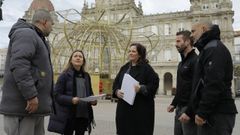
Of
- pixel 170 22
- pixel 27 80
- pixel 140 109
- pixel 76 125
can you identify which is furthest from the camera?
pixel 170 22

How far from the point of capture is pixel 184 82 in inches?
218

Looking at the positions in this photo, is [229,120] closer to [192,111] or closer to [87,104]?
[192,111]

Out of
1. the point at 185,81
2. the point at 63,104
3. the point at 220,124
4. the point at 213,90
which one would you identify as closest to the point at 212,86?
the point at 213,90

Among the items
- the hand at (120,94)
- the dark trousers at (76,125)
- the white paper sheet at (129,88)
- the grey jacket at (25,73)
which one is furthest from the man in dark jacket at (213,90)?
the dark trousers at (76,125)

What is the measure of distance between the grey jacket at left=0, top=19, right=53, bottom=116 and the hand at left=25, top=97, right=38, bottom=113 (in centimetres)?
6

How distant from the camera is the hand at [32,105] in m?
4.19

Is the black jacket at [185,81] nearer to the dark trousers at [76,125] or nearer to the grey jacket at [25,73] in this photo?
the dark trousers at [76,125]

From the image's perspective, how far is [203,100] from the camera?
14.0ft

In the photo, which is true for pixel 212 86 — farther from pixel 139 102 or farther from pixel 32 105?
pixel 32 105

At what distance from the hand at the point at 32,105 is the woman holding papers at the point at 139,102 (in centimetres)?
161

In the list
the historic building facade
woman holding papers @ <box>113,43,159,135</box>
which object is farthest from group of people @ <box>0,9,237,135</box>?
the historic building facade

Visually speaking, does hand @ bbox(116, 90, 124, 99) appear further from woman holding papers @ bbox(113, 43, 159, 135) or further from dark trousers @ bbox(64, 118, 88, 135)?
dark trousers @ bbox(64, 118, 88, 135)

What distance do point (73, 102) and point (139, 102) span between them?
3.48 feet

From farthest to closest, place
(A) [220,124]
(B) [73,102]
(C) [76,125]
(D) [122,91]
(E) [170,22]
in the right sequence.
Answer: (E) [170,22], (C) [76,125], (B) [73,102], (D) [122,91], (A) [220,124]
